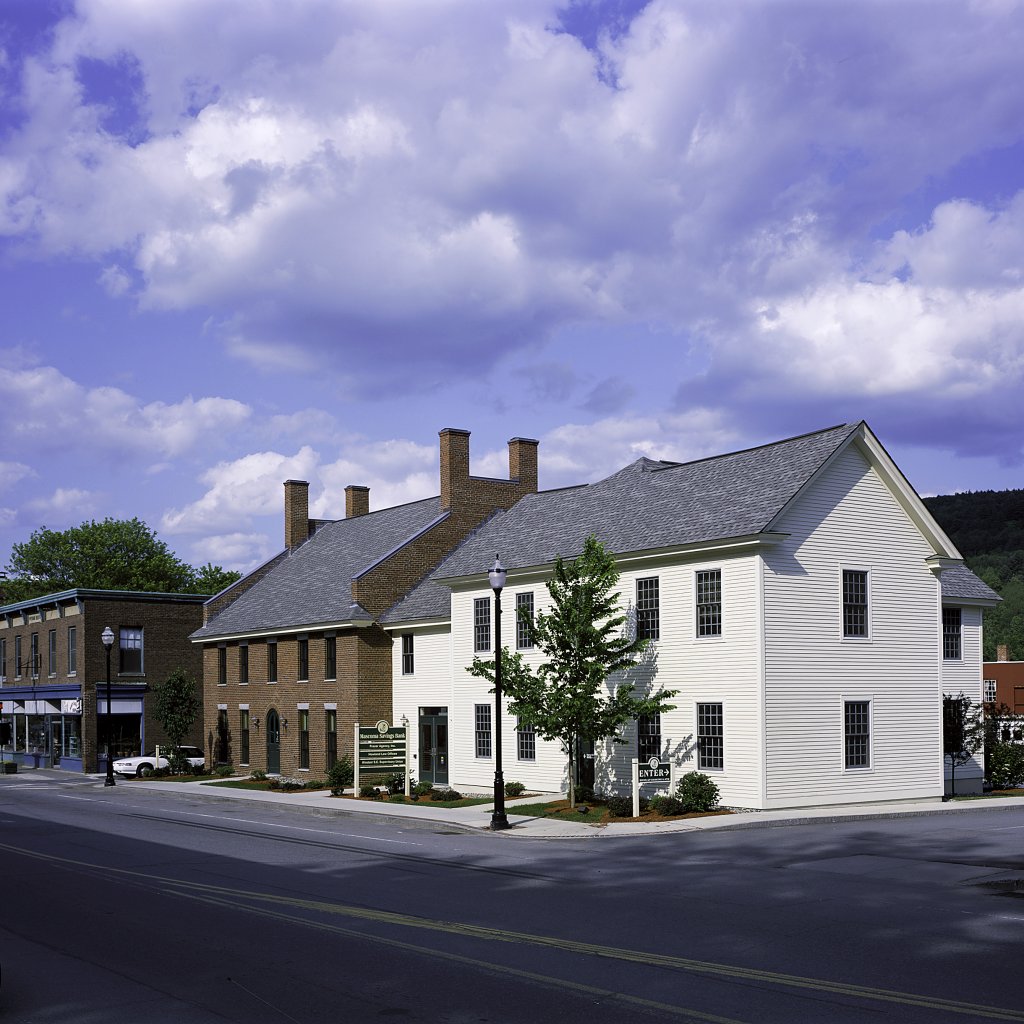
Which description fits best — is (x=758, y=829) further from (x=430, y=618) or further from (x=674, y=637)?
(x=430, y=618)

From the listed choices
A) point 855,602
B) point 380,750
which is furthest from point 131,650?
point 855,602

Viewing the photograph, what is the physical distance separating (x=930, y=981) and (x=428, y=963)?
483 centimetres

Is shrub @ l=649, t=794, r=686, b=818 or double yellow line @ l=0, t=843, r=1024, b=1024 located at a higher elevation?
double yellow line @ l=0, t=843, r=1024, b=1024

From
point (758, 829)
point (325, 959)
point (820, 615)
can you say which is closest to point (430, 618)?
point (820, 615)

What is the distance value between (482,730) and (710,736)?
34.5 ft

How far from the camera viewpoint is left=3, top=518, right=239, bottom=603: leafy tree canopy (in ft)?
300

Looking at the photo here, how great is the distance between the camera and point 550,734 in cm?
3162

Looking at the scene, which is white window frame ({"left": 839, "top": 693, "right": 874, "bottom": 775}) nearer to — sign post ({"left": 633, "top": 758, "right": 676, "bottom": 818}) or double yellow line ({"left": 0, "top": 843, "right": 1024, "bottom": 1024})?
sign post ({"left": 633, "top": 758, "right": 676, "bottom": 818})

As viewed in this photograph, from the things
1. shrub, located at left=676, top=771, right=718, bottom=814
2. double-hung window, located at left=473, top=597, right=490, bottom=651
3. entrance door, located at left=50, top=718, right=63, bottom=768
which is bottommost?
entrance door, located at left=50, top=718, right=63, bottom=768

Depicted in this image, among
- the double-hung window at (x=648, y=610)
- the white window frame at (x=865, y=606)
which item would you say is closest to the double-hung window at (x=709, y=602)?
the double-hung window at (x=648, y=610)

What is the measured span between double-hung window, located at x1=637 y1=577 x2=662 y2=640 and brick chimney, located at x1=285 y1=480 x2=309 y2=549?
29660 millimetres

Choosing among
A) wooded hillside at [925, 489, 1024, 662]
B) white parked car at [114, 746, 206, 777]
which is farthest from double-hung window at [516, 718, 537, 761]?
wooded hillside at [925, 489, 1024, 662]

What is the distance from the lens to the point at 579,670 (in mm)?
31750

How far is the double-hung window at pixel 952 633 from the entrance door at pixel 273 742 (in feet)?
86.2
